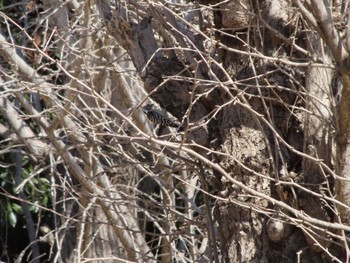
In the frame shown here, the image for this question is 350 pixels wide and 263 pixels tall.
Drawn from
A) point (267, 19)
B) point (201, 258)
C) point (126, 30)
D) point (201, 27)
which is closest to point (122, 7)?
point (126, 30)

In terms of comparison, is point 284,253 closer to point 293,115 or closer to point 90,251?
point 293,115

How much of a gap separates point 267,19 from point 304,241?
101 centimetres

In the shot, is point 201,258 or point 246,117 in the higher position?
point 246,117

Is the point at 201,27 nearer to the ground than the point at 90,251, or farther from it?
farther from it

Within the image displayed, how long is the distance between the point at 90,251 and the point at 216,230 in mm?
2459

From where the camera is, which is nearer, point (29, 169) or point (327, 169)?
point (327, 169)

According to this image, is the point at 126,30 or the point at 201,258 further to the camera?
the point at 201,258

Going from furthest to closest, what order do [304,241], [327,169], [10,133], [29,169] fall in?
1. [29,169]
2. [10,133]
3. [304,241]
4. [327,169]

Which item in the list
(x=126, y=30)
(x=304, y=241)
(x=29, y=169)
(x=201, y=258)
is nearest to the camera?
(x=304, y=241)

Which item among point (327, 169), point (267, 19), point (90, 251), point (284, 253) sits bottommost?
point (90, 251)

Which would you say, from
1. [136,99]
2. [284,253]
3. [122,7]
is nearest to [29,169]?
[136,99]

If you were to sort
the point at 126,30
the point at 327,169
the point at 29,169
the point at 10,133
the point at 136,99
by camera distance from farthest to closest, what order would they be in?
the point at 29,169 → the point at 10,133 → the point at 136,99 → the point at 126,30 → the point at 327,169

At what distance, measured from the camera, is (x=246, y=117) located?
415cm

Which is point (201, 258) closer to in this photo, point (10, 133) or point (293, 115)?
point (293, 115)
